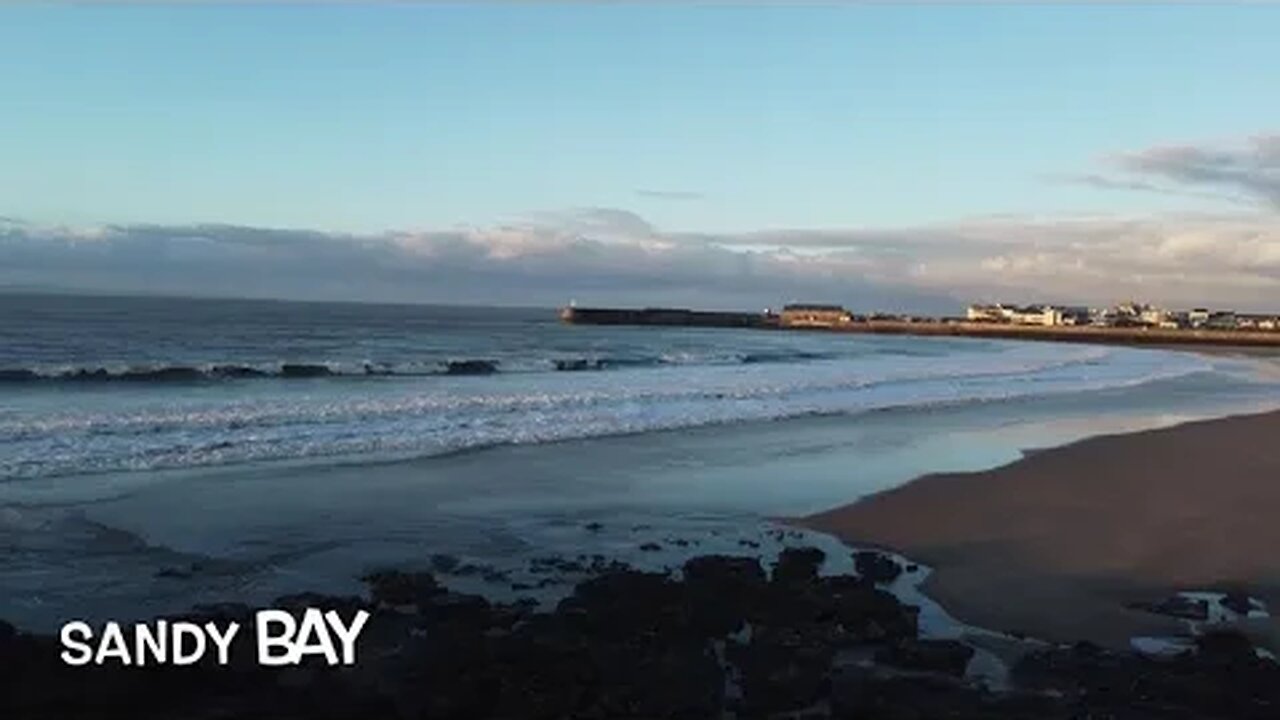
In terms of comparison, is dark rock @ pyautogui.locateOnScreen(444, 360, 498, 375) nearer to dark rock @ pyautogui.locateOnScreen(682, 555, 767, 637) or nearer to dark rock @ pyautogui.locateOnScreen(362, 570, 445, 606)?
dark rock @ pyautogui.locateOnScreen(682, 555, 767, 637)

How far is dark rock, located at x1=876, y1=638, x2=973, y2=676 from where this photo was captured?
8484 mm

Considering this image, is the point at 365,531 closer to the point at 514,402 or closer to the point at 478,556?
the point at 478,556

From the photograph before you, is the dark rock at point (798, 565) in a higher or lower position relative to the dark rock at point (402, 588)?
higher

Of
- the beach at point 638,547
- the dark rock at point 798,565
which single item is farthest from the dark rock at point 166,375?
the dark rock at point 798,565

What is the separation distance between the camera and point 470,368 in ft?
150

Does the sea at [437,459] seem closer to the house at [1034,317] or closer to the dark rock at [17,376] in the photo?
the dark rock at [17,376]

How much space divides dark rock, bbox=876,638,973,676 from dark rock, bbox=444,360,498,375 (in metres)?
35.0

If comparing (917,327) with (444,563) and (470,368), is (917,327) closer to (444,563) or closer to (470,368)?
(470,368)

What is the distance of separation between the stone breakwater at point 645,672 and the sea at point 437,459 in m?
1.46

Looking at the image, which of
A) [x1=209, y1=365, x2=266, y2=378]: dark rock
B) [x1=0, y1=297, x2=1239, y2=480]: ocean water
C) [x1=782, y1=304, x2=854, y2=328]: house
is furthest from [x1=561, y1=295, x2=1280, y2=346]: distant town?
[x1=209, y1=365, x2=266, y2=378]: dark rock

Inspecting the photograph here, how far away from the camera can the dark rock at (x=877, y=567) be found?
11.5 metres

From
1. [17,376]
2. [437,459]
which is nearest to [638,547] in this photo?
[437,459]

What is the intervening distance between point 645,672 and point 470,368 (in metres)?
38.3

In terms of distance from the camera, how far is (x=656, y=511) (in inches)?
584
